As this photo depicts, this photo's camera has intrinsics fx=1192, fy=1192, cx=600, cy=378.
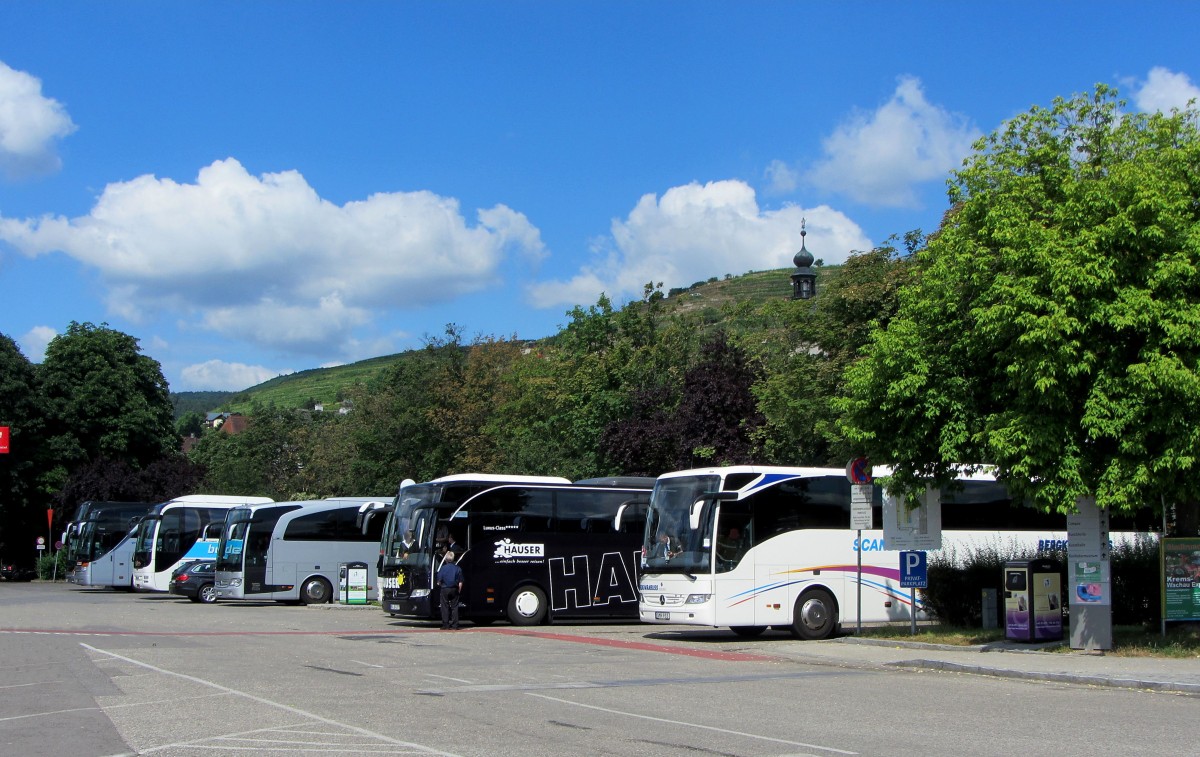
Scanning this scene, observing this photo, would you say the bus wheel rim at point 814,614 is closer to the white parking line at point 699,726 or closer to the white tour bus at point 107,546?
the white parking line at point 699,726

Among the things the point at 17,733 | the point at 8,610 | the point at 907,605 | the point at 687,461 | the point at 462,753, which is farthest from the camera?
the point at 687,461

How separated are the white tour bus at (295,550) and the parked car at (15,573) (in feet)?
104

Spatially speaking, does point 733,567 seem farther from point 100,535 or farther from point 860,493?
point 100,535

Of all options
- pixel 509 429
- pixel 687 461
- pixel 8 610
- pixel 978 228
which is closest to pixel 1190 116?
pixel 978 228

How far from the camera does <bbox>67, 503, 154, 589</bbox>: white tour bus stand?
46.5 meters

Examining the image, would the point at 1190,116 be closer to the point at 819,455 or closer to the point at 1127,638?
the point at 1127,638

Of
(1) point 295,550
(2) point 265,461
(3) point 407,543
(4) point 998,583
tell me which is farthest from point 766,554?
(2) point 265,461

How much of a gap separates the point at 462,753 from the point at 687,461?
34877 millimetres

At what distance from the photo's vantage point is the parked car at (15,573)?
62.6 meters

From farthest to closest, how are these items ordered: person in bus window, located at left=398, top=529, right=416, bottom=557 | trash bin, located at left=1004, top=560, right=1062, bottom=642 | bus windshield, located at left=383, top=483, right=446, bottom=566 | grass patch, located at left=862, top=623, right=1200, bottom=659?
person in bus window, located at left=398, top=529, right=416, bottom=557 < bus windshield, located at left=383, top=483, right=446, bottom=566 < trash bin, located at left=1004, top=560, right=1062, bottom=642 < grass patch, located at left=862, top=623, right=1200, bottom=659

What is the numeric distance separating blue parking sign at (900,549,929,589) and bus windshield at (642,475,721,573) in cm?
345

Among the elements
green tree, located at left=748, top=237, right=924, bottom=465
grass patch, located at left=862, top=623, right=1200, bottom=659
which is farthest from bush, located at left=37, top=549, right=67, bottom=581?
grass patch, located at left=862, top=623, right=1200, bottom=659

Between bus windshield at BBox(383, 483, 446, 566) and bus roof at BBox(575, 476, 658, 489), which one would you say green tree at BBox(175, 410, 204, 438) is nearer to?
bus windshield at BBox(383, 483, 446, 566)

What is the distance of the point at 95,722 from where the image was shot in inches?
446
